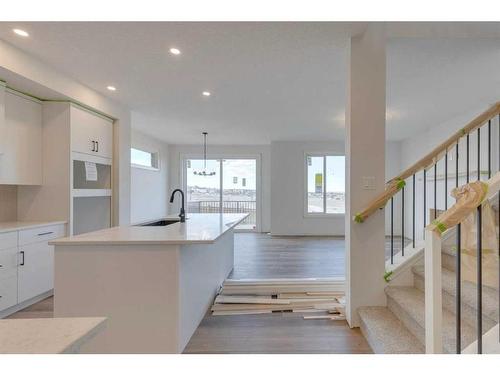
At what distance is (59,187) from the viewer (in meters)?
3.39

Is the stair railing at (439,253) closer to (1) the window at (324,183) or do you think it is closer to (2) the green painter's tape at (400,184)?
(2) the green painter's tape at (400,184)

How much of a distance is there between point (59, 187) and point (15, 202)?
55 cm

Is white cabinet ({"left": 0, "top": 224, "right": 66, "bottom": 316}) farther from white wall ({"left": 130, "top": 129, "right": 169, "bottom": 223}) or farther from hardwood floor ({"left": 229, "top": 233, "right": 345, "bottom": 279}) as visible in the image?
white wall ({"left": 130, "top": 129, "right": 169, "bottom": 223})

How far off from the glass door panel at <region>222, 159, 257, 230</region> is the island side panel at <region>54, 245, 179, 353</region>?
20.2 ft

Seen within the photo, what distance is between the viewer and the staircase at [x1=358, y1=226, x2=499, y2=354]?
1.61 meters

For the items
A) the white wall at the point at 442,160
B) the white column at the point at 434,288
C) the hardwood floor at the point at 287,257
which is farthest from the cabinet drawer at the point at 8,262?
the white wall at the point at 442,160

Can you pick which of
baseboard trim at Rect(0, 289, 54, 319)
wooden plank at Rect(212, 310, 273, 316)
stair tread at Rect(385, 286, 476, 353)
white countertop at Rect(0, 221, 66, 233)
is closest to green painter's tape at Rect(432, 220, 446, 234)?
stair tread at Rect(385, 286, 476, 353)

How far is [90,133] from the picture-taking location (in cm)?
375

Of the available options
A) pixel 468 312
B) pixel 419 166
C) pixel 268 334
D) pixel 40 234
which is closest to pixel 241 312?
pixel 268 334

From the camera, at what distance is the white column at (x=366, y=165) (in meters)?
2.38

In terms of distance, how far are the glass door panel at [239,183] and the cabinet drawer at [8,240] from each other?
563cm
